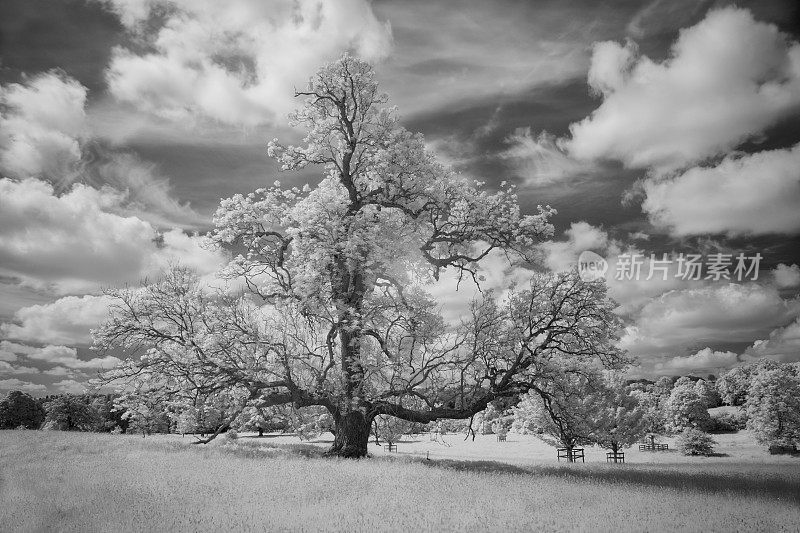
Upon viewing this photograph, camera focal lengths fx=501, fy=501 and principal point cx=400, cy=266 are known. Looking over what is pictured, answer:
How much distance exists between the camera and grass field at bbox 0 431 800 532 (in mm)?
10750

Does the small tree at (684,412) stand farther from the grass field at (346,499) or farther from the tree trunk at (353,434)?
the tree trunk at (353,434)

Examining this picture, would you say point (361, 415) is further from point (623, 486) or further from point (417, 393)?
point (623, 486)

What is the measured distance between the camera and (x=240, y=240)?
74.0 ft

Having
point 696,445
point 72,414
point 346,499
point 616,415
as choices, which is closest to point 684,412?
point 696,445

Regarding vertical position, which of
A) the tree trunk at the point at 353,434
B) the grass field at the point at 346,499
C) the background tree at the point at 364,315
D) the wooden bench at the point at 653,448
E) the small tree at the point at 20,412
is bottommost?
the wooden bench at the point at 653,448

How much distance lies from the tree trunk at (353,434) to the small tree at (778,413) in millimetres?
61862

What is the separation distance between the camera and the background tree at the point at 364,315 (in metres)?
20.6

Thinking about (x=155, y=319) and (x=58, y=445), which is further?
(x=58, y=445)

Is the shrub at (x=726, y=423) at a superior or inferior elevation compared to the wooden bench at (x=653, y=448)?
superior

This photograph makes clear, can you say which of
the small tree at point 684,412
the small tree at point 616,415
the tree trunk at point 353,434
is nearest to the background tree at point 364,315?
the tree trunk at point 353,434

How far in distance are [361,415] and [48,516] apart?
43.9ft

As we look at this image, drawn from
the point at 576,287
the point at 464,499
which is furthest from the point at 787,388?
the point at 464,499

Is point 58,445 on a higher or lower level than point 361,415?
lower

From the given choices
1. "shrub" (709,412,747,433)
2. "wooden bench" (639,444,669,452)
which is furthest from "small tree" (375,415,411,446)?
"shrub" (709,412,747,433)
